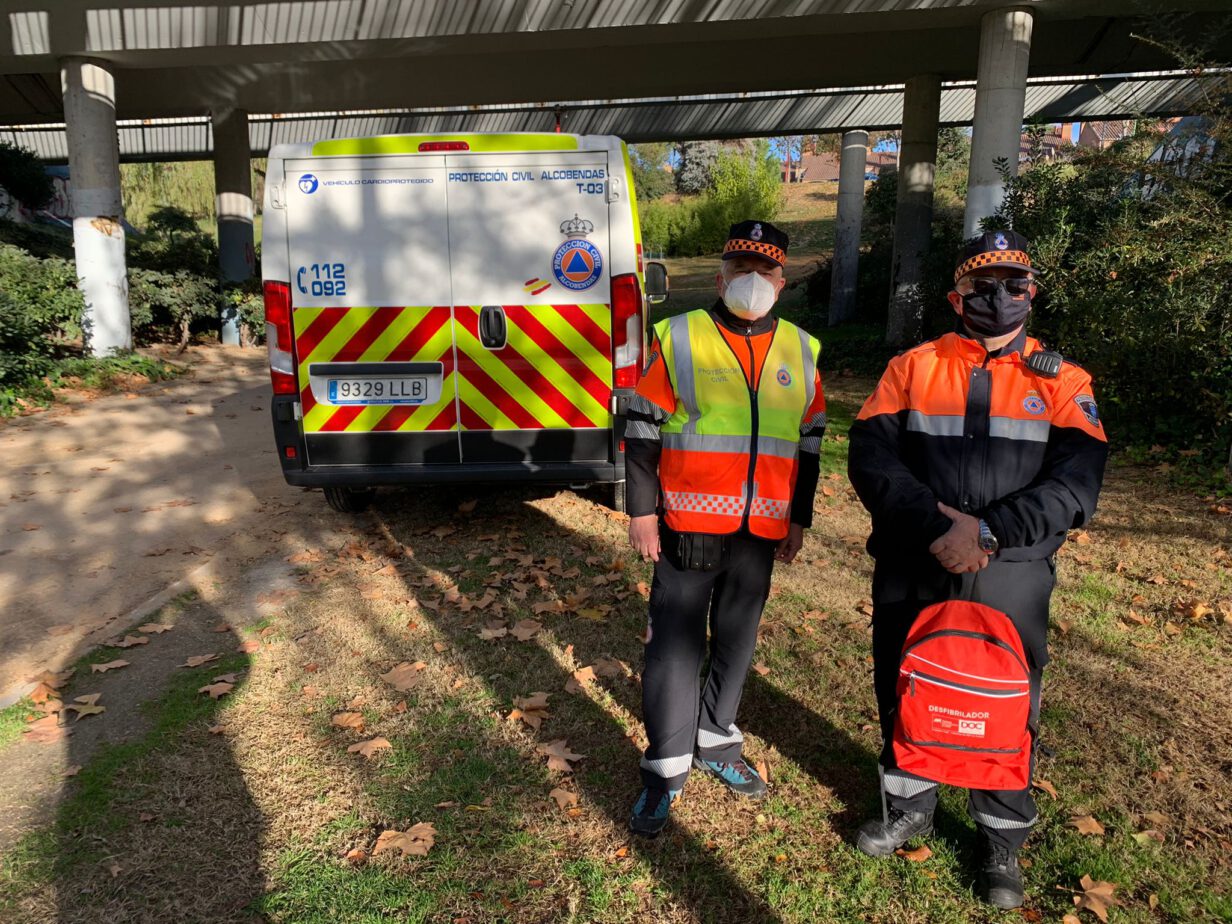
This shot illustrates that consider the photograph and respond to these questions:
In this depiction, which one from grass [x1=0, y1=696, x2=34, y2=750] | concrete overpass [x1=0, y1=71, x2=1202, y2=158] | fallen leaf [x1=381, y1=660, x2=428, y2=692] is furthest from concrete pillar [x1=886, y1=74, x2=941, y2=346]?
grass [x1=0, y1=696, x2=34, y2=750]

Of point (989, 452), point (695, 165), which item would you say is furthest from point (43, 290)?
point (695, 165)

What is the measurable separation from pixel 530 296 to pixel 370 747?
9.38 ft

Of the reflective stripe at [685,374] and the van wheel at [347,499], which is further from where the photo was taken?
the van wheel at [347,499]

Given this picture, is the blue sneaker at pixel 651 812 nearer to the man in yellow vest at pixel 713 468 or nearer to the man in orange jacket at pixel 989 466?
the man in yellow vest at pixel 713 468

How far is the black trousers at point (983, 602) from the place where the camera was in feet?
8.65

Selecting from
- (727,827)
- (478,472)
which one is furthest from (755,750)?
(478,472)

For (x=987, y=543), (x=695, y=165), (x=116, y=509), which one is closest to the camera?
(x=987, y=543)

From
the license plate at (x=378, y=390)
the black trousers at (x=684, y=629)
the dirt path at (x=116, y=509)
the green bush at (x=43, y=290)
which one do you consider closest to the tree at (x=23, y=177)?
the green bush at (x=43, y=290)

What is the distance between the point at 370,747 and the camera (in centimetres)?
357

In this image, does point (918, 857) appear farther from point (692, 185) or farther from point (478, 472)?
point (692, 185)

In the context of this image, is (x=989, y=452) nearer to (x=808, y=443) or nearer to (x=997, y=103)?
(x=808, y=443)

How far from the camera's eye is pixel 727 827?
123 inches

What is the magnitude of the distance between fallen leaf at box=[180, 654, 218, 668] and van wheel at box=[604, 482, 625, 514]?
9.30ft

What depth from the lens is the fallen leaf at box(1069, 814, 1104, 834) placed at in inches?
121
